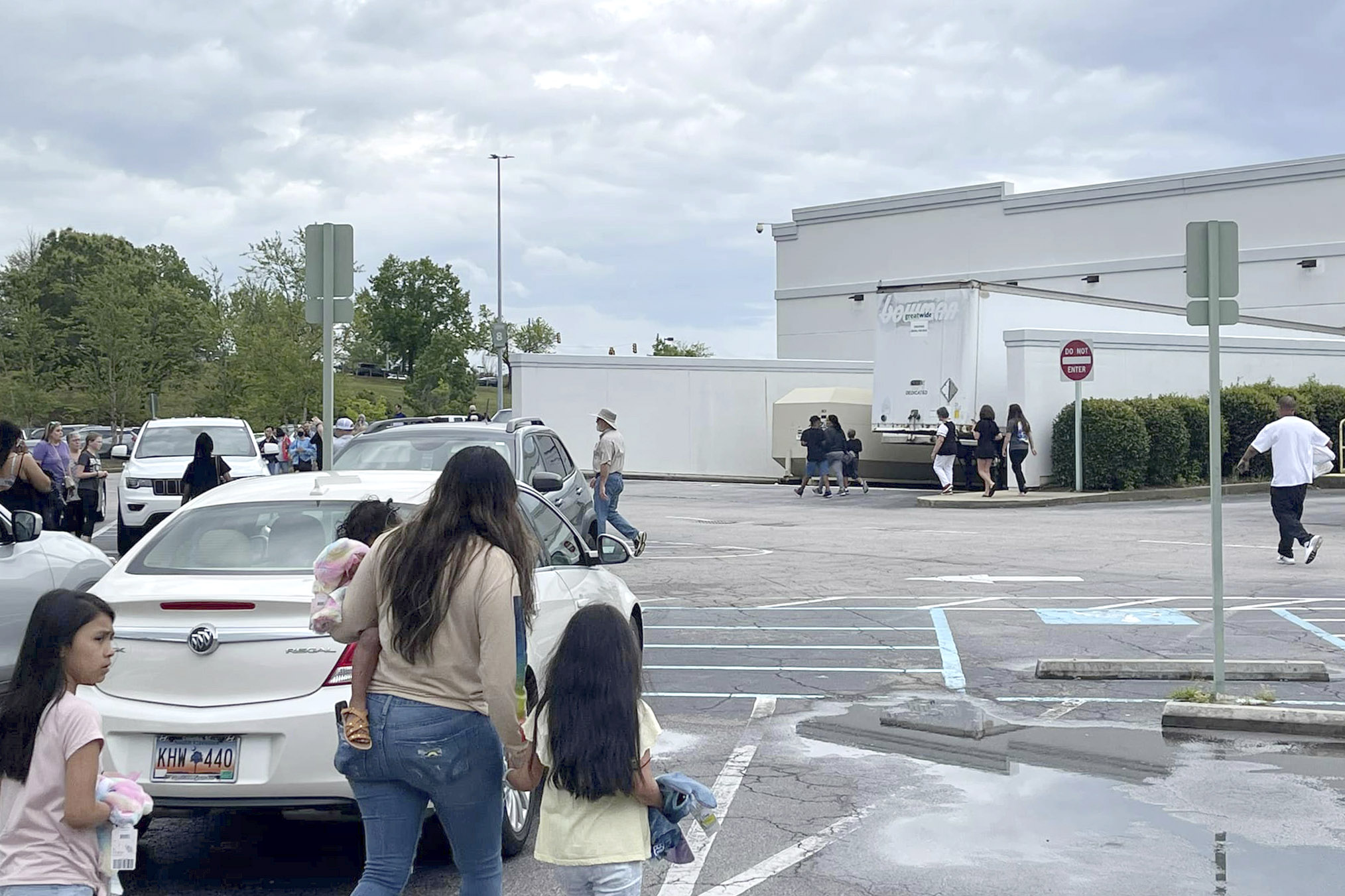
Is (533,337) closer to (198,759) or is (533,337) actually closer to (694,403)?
(694,403)

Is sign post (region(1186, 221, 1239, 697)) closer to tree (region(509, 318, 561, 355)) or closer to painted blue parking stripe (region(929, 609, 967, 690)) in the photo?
painted blue parking stripe (region(929, 609, 967, 690))

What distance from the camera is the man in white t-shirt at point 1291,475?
1650 centimetres

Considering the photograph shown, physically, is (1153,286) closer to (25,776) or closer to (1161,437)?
(1161,437)

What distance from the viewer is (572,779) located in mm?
3979

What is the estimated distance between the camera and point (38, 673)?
372cm

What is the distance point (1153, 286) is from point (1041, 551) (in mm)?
32659

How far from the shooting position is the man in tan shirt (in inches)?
704

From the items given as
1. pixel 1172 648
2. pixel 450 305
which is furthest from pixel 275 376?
pixel 450 305

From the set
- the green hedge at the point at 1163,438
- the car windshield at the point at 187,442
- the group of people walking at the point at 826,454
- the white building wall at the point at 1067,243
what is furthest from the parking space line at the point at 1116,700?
the white building wall at the point at 1067,243

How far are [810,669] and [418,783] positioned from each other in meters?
6.49

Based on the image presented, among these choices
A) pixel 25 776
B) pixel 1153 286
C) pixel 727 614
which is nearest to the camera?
pixel 25 776

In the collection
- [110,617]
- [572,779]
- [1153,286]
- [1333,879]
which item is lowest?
[1333,879]

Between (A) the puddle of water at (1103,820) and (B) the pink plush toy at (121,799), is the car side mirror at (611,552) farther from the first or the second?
(B) the pink plush toy at (121,799)

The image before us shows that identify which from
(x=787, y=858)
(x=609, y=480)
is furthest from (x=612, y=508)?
(x=787, y=858)
